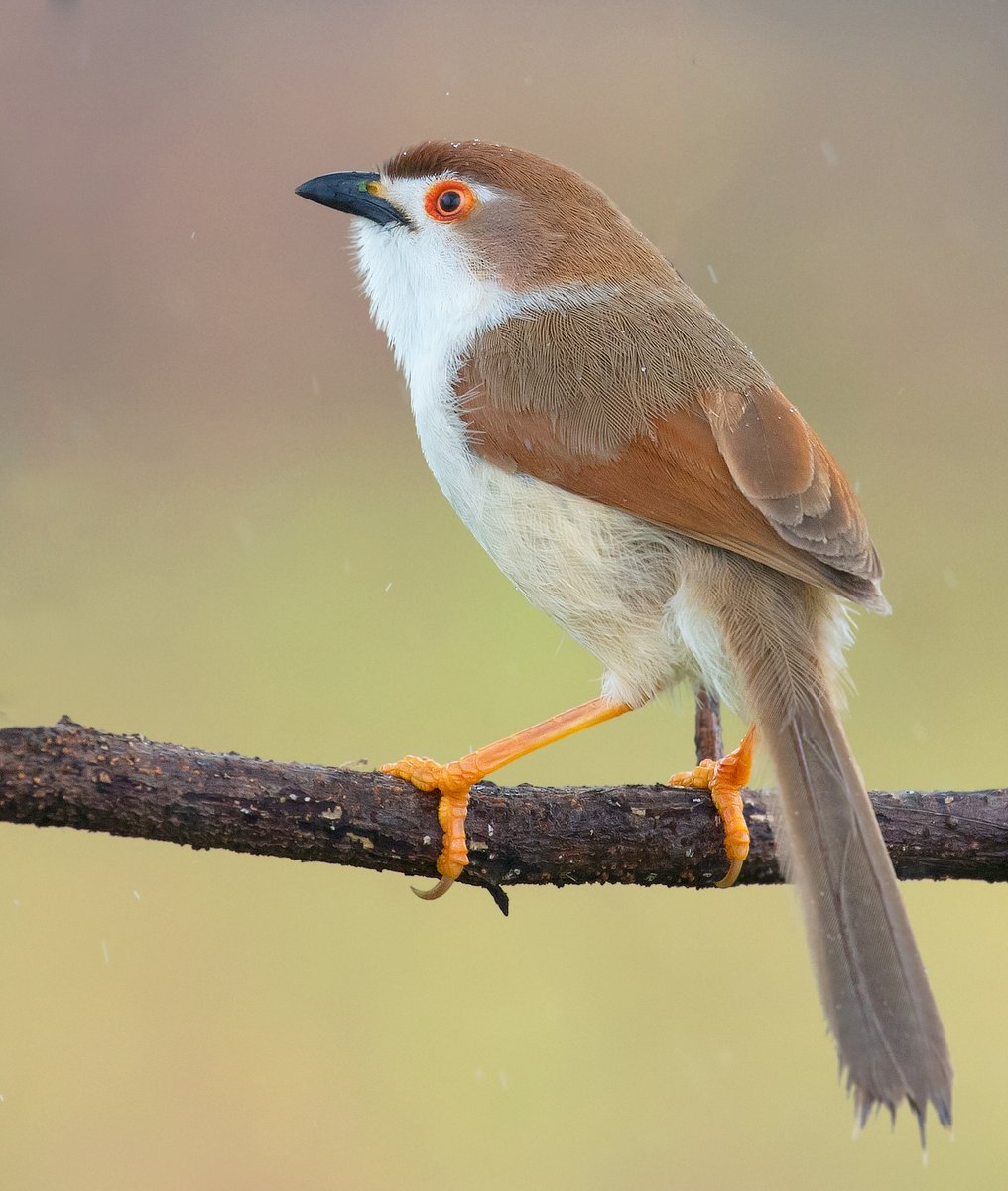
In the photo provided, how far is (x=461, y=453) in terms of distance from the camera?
100 inches

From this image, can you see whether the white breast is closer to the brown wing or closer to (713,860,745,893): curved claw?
the brown wing

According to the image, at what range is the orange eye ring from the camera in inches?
110

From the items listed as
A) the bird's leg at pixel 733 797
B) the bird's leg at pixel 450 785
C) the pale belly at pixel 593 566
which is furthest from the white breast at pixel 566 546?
the bird's leg at pixel 450 785

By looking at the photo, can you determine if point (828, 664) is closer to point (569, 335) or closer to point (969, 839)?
point (969, 839)

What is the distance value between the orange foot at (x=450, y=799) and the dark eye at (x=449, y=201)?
4.03 ft

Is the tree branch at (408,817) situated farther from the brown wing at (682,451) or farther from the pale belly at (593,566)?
the brown wing at (682,451)

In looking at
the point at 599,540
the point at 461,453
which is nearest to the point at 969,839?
the point at 599,540

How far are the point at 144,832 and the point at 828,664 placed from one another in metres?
1.21

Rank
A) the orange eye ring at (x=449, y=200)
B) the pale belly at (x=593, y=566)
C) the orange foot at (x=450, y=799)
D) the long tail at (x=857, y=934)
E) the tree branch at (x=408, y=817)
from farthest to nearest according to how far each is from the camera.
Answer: the orange eye ring at (x=449, y=200)
the pale belly at (x=593, y=566)
the orange foot at (x=450, y=799)
the tree branch at (x=408, y=817)
the long tail at (x=857, y=934)

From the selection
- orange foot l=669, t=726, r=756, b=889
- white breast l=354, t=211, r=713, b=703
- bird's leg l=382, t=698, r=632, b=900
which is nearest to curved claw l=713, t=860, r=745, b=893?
orange foot l=669, t=726, r=756, b=889

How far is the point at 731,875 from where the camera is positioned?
2.48 metres

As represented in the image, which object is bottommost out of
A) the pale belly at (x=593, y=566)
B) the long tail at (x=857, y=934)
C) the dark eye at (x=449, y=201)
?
the long tail at (x=857, y=934)

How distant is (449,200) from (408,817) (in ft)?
4.43

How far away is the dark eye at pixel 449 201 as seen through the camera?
2.80m
